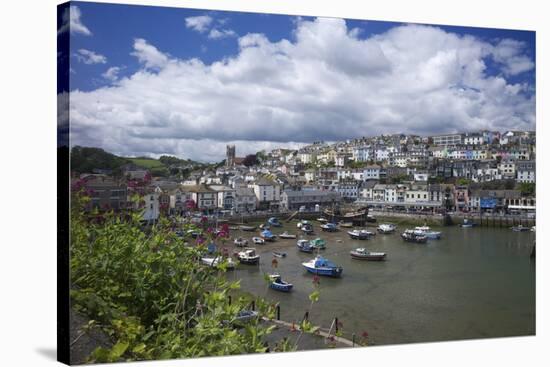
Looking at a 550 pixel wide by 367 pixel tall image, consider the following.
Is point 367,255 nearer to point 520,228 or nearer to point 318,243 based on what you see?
point 318,243

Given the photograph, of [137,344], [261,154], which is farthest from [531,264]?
[137,344]

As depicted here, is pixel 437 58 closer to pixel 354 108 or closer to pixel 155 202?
pixel 354 108

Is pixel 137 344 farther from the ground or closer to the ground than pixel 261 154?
closer to the ground

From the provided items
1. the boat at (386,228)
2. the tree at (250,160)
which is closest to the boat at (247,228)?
the tree at (250,160)

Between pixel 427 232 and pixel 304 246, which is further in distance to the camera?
pixel 427 232

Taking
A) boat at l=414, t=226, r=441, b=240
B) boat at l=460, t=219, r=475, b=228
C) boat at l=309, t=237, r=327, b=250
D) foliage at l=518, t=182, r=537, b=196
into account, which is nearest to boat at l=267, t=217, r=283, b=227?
boat at l=309, t=237, r=327, b=250

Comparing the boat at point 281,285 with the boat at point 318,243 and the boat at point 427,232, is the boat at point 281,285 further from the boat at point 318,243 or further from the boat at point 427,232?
the boat at point 427,232

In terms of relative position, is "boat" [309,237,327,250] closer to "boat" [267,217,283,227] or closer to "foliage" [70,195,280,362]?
"boat" [267,217,283,227]

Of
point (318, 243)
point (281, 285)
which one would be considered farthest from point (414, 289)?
point (281, 285)
